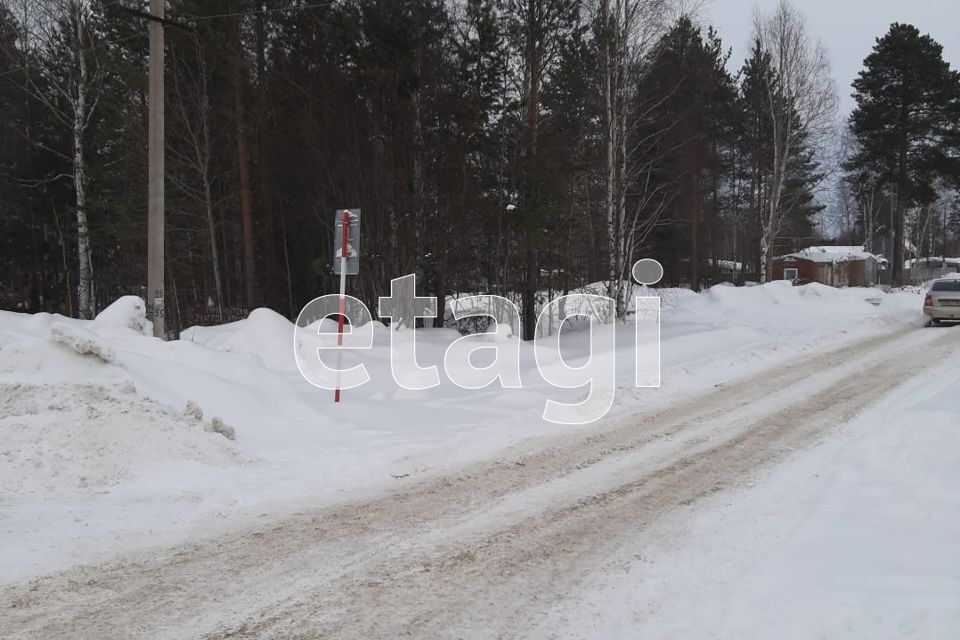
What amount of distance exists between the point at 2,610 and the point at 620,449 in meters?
5.86

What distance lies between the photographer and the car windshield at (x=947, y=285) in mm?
21797

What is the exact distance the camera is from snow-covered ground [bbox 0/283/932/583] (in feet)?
17.7

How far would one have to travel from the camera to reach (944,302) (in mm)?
21344

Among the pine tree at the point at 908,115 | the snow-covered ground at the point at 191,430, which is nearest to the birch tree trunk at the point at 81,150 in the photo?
the snow-covered ground at the point at 191,430

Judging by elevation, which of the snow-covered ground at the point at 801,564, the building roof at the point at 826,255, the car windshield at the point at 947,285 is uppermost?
the building roof at the point at 826,255

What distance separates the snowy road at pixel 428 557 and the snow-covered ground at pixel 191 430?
0.44 m

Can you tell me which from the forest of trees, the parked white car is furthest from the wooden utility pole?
the parked white car

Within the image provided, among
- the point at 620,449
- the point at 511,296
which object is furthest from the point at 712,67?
the point at 620,449

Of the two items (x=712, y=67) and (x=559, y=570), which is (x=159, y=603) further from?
(x=712, y=67)

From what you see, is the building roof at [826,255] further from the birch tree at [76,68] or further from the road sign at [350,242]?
the road sign at [350,242]

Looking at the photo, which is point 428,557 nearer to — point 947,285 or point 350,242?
point 350,242

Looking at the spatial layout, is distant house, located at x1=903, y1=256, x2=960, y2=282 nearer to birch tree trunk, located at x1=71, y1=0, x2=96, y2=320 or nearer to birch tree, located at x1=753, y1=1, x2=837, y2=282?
birch tree, located at x1=753, y1=1, x2=837, y2=282

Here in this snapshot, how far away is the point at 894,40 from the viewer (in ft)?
128

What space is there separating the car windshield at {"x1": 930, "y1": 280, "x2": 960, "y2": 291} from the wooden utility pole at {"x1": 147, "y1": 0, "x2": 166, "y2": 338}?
23527 mm
